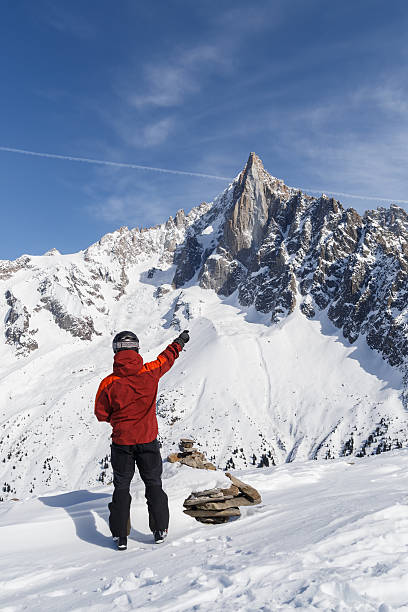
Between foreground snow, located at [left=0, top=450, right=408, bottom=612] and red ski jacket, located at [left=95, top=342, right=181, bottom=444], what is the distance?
1.79m

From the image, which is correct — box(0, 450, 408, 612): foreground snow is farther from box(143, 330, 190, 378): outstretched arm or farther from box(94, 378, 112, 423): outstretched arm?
box(143, 330, 190, 378): outstretched arm

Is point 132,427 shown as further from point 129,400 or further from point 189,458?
point 189,458

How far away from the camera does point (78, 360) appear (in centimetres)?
19400

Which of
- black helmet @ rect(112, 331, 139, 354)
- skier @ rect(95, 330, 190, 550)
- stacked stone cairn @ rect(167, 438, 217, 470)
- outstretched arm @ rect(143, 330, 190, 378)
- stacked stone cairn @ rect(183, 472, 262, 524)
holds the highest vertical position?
black helmet @ rect(112, 331, 139, 354)

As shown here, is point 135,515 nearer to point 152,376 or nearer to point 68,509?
point 68,509

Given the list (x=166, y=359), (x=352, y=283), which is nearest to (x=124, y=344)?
(x=166, y=359)

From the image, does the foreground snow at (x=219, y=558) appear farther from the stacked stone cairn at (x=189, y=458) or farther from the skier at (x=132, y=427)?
the stacked stone cairn at (x=189, y=458)

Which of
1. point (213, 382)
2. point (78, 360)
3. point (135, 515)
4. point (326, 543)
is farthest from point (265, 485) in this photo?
point (78, 360)

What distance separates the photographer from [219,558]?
4.98 metres

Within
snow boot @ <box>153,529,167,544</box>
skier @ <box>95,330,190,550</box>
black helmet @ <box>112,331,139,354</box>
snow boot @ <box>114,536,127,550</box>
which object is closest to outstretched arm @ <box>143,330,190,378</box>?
skier @ <box>95,330,190,550</box>

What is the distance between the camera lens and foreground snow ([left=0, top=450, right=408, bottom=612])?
11.8 feet

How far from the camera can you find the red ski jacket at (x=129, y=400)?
23.2ft

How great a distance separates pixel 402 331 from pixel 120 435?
6037 inches

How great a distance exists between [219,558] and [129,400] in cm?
300
